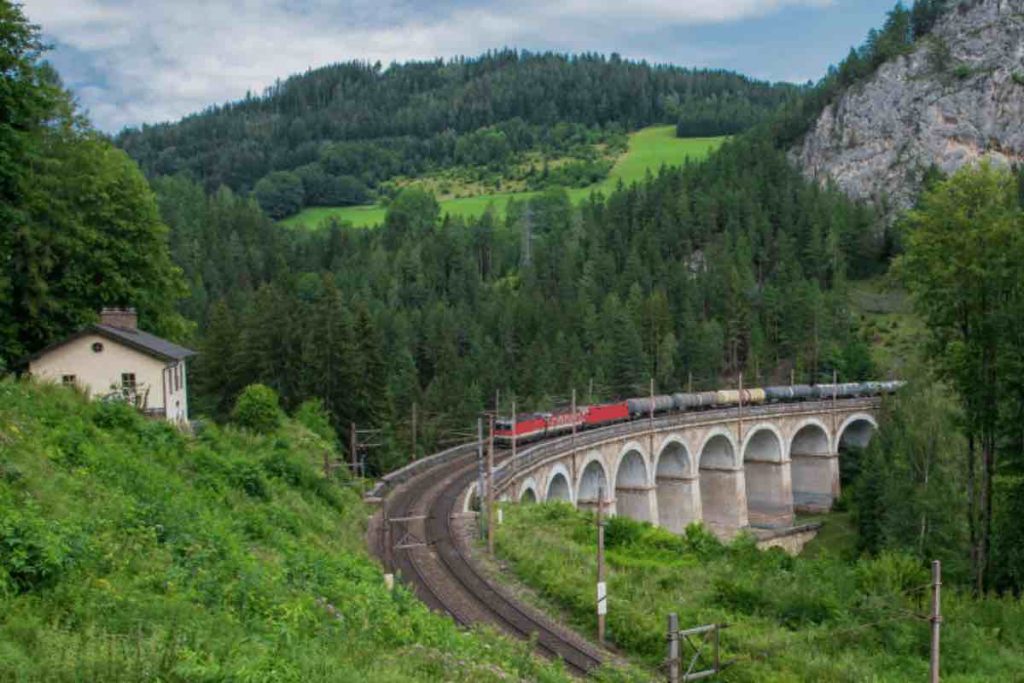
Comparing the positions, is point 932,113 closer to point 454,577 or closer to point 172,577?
point 454,577

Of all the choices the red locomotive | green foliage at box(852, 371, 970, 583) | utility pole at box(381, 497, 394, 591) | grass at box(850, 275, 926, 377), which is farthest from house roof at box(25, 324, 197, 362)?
grass at box(850, 275, 926, 377)

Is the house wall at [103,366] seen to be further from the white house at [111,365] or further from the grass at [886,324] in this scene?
the grass at [886,324]

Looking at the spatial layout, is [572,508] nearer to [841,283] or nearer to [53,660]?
[53,660]

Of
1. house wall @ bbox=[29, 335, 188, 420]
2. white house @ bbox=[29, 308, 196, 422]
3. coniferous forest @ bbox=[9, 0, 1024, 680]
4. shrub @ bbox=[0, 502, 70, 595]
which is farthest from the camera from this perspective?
house wall @ bbox=[29, 335, 188, 420]

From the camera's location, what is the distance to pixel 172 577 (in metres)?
15.3

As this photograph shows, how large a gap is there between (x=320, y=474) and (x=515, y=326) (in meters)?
69.1

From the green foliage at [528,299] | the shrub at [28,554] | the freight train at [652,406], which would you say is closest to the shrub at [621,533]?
the freight train at [652,406]

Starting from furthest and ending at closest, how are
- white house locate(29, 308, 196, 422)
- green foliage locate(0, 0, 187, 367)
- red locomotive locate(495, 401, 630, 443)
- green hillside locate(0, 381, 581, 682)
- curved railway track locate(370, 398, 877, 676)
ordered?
1. red locomotive locate(495, 401, 630, 443)
2. green foliage locate(0, 0, 187, 367)
3. white house locate(29, 308, 196, 422)
4. curved railway track locate(370, 398, 877, 676)
5. green hillside locate(0, 381, 581, 682)

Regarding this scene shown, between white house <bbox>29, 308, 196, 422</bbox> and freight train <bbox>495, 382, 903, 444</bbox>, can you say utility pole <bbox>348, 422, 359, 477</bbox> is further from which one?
white house <bbox>29, 308, 196, 422</bbox>

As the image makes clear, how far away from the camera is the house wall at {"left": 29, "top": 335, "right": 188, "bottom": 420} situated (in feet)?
108

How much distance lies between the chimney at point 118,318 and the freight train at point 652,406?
2032cm

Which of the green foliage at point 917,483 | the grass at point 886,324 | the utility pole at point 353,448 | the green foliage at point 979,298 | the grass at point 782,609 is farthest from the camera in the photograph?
the grass at point 886,324

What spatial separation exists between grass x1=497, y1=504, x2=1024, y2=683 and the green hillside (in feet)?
18.0

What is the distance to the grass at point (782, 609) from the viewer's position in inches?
838
